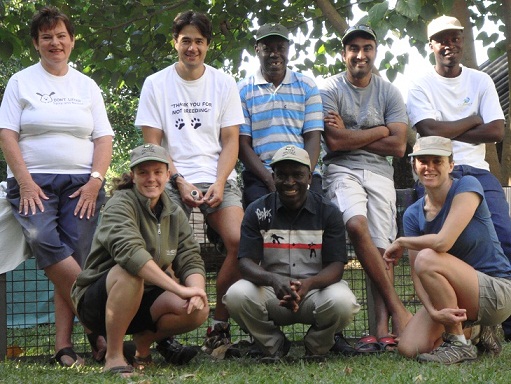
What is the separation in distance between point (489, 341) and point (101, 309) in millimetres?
2507

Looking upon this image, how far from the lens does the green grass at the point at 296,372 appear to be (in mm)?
4734

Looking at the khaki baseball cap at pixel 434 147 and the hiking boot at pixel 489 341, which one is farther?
the hiking boot at pixel 489 341

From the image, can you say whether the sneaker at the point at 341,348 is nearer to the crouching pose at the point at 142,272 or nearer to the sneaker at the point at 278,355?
the sneaker at the point at 278,355

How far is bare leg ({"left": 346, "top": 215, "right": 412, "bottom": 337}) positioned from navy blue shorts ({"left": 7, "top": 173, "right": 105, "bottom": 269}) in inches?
70.9

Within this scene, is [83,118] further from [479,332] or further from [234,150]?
[479,332]

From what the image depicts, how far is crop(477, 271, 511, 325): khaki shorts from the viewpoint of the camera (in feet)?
17.8

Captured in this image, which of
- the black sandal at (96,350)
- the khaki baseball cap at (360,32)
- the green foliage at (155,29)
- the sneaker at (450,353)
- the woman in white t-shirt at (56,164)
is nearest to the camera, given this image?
the sneaker at (450,353)

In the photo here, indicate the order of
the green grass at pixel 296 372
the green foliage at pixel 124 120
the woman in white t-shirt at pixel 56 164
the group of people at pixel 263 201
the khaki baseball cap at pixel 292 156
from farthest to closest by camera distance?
the green foliage at pixel 124 120
the woman in white t-shirt at pixel 56 164
the khaki baseball cap at pixel 292 156
the group of people at pixel 263 201
the green grass at pixel 296 372

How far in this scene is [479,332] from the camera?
5711 millimetres

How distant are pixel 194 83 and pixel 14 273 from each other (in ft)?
7.22

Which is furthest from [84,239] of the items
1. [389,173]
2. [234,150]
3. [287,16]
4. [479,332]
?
[287,16]

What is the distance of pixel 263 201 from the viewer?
19.0ft

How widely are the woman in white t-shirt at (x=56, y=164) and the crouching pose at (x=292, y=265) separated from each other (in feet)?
3.49

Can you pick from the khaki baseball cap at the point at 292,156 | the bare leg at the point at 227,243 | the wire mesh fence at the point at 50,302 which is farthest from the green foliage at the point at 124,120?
the khaki baseball cap at the point at 292,156
